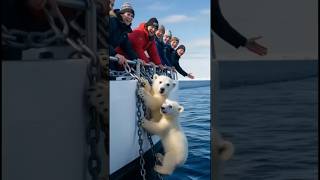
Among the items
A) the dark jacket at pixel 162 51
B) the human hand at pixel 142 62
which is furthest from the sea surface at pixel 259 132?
the human hand at pixel 142 62

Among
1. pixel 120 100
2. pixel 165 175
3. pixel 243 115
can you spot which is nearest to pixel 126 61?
pixel 120 100

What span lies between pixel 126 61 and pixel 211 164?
105cm

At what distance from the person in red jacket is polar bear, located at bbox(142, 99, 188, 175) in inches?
10.4

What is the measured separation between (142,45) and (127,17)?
17.1 inches

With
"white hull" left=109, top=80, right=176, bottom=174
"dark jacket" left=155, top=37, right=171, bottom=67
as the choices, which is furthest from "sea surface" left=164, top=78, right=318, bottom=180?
"white hull" left=109, top=80, right=176, bottom=174

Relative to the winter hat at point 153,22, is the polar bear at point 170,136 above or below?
below

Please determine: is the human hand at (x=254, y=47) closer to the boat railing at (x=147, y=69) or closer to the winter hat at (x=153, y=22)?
the winter hat at (x=153, y=22)

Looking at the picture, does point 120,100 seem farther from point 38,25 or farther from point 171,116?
point 38,25

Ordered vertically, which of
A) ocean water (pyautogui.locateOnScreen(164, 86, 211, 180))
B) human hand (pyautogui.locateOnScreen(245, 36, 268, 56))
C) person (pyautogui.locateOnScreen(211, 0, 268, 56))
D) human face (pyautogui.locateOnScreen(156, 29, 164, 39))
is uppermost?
human face (pyautogui.locateOnScreen(156, 29, 164, 39))

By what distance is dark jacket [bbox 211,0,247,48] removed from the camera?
0.76 m

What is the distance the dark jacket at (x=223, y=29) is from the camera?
761mm

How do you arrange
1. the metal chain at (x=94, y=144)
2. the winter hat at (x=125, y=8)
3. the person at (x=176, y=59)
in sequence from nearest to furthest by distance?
1. the metal chain at (x=94, y=144)
2. the person at (x=176, y=59)
3. the winter hat at (x=125, y=8)

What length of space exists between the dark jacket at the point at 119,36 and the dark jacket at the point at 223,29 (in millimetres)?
480

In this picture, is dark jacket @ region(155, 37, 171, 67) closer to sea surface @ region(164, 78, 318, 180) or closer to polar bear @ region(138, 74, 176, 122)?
polar bear @ region(138, 74, 176, 122)
